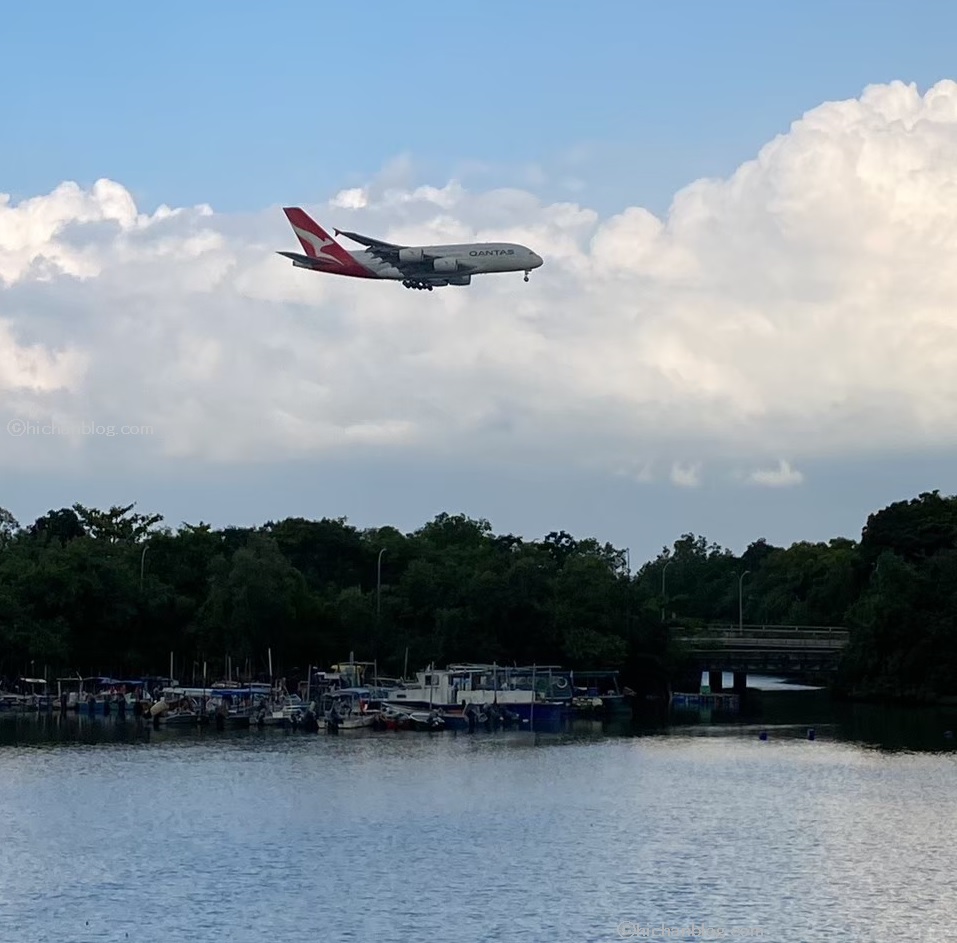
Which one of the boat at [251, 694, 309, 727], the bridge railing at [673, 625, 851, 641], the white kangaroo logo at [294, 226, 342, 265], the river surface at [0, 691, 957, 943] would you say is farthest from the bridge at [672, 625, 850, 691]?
the white kangaroo logo at [294, 226, 342, 265]

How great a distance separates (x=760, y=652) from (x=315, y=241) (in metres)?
54.3

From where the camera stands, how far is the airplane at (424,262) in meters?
98.1

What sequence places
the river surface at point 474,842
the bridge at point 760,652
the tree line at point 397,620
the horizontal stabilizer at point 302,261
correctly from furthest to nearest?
the bridge at point 760,652 → the tree line at point 397,620 → the horizontal stabilizer at point 302,261 → the river surface at point 474,842

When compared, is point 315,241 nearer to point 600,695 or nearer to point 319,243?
point 319,243

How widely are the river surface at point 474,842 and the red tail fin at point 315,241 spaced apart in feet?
95.1

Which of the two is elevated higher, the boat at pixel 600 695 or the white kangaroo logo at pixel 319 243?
the white kangaroo logo at pixel 319 243

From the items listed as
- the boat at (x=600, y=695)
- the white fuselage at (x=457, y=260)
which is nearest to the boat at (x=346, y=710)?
the boat at (x=600, y=695)

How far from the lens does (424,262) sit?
9812 centimetres

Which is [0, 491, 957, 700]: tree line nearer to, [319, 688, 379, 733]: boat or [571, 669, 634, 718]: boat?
[571, 669, 634, 718]: boat

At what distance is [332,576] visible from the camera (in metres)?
174

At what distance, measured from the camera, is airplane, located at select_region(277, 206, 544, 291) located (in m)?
98.1

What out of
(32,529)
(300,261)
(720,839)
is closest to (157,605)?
(300,261)

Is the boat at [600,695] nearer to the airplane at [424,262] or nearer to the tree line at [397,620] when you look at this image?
the tree line at [397,620]

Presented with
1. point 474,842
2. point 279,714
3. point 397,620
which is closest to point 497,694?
point 279,714
